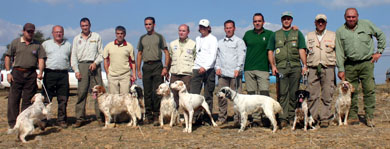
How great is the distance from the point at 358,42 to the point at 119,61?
5.32 metres

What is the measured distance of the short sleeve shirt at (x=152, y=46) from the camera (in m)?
8.20

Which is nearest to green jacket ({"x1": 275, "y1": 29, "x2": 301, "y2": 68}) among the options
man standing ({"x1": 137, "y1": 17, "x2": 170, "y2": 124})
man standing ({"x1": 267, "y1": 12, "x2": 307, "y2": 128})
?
man standing ({"x1": 267, "y1": 12, "x2": 307, "y2": 128})

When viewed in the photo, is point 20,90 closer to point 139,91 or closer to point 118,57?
point 118,57

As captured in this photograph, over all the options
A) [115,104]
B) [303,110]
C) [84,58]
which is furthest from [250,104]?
[84,58]

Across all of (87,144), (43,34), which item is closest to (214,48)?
(87,144)

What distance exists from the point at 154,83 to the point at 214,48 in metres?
1.67

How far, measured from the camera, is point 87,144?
622 centimetres

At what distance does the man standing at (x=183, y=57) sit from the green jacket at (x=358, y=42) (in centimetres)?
322

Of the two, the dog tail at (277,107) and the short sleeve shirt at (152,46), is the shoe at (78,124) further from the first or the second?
the dog tail at (277,107)

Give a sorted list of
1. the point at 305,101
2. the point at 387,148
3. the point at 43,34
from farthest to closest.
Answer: the point at 43,34 → the point at 305,101 → the point at 387,148

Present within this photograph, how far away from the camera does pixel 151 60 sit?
8219 millimetres

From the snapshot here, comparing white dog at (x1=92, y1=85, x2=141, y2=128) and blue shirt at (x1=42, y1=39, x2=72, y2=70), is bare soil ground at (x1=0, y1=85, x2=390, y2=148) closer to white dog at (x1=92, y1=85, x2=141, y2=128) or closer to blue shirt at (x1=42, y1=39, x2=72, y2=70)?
white dog at (x1=92, y1=85, x2=141, y2=128)

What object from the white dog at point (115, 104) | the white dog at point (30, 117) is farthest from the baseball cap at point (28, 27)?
the white dog at point (115, 104)

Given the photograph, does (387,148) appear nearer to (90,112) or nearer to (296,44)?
(296,44)
